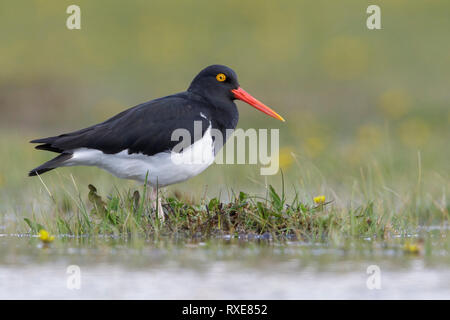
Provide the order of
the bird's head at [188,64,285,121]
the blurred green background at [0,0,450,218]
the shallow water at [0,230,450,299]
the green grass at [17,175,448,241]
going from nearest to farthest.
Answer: the shallow water at [0,230,450,299]
the green grass at [17,175,448,241]
the bird's head at [188,64,285,121]
the blurred green background at [0,0,450,218]

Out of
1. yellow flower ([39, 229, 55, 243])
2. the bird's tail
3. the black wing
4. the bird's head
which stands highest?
the bird's head

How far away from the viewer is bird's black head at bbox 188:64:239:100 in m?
8.70

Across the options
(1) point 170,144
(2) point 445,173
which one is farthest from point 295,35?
(1) point 170,144

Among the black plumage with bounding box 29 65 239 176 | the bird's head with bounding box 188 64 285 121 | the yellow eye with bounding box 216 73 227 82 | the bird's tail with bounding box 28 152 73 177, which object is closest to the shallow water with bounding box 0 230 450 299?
the bird's tail with bounding box 28 152 73 177

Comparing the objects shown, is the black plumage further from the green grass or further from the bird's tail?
the green grass

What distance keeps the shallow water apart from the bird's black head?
6.44 ft

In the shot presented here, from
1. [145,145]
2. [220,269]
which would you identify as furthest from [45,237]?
[220,269]

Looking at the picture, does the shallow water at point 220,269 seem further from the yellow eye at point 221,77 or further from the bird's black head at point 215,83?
the yellow eye at point 221,77

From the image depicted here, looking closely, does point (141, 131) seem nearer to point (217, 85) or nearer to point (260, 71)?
point (217, 85)

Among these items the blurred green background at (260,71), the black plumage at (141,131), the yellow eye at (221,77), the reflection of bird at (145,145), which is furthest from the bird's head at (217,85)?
the blurred green background at (260,71)

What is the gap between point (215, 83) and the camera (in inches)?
344

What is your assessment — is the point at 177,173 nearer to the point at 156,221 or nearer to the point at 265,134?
the point at 156,221
